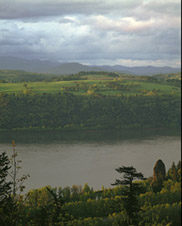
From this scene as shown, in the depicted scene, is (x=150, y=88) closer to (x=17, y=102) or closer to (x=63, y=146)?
(x=17, y=102)

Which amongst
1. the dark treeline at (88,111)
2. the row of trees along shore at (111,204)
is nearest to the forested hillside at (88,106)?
the dark treeline at (88,111)

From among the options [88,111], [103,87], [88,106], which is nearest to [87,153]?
[88,111]

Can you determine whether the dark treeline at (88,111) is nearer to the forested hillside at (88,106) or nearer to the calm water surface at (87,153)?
the forested hillside at (88,106)

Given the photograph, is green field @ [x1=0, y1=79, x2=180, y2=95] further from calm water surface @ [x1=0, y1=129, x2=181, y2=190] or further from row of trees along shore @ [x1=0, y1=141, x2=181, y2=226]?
row of trees along shore @ [x1=0, y1=141, x2=181, y2=226]

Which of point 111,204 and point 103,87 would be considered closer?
point 111,204

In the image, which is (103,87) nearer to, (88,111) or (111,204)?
(88,111)

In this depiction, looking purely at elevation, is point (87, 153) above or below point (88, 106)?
below

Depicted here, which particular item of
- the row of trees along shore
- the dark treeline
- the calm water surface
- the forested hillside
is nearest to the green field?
the forested hillside

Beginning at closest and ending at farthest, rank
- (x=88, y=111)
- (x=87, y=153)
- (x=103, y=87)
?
(x=87, y=153) → (x=88, y=111) → (x=103, y=87)
